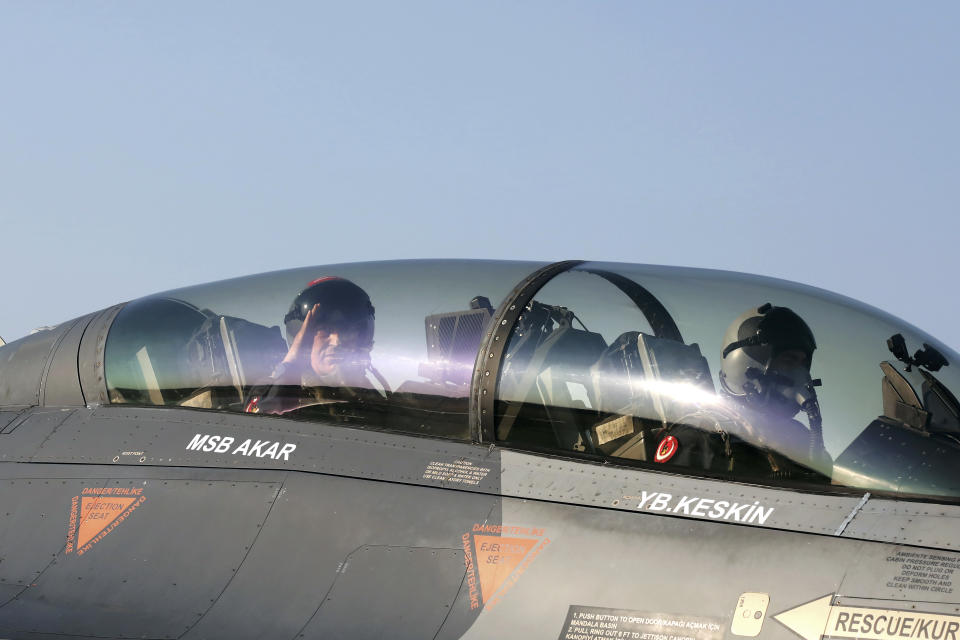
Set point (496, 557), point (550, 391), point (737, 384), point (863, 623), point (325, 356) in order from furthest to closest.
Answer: point (325, 356), point (550, 391), point (737, 384), point (496, 557), point (863, 623)

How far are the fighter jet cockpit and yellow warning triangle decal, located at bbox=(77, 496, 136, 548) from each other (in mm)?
741

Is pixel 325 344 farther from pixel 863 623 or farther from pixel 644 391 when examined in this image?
pixel 863 623

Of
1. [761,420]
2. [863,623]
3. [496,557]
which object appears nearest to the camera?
[863,623]

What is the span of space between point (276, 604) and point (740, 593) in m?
2.33

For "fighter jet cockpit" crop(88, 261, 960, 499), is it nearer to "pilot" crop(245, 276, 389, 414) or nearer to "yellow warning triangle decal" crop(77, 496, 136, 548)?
"pilot" crop(245, 276, 389, 414)

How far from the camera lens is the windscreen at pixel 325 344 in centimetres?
573

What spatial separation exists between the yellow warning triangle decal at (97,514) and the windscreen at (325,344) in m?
0.76

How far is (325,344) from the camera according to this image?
19.9 feet

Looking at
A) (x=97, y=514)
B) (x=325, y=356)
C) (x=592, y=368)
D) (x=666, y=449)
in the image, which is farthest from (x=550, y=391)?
(x=97, y=514)

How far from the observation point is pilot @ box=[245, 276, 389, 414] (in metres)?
5.88

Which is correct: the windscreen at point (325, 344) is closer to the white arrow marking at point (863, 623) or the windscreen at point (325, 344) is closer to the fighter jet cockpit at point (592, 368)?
the fighter jet cockpit at point (592, 368)

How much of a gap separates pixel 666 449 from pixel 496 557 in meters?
1.04

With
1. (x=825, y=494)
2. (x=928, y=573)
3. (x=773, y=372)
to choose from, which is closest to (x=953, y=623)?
(x=928, y=573)

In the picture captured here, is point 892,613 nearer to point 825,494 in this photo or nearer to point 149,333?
point 825,494
